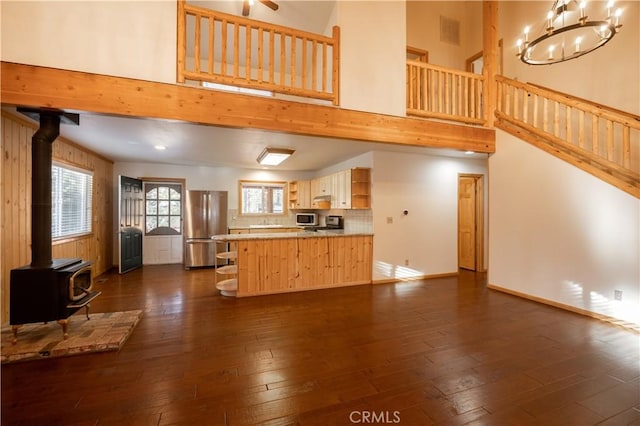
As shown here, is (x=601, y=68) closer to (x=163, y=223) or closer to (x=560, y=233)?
(x=560, y=233)

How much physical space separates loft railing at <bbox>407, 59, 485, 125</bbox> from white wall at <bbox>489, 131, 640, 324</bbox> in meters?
0.66

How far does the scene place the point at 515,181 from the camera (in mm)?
4457

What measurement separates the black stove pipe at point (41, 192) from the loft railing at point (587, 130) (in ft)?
19.6

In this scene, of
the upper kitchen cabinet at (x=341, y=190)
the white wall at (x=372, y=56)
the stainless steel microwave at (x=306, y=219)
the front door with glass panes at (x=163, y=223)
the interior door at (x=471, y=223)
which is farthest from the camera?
the stainless steel microwave at (x=306, y=219)

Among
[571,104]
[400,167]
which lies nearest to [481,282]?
[400,167]

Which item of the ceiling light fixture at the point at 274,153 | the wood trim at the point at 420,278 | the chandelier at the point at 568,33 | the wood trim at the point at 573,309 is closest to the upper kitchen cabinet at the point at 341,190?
the ceiling light fixture at the point at 274,153

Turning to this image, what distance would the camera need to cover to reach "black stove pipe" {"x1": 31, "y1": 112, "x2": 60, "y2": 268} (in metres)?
2.73

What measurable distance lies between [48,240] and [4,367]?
1.13 meters

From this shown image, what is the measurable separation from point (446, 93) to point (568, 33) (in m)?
2.77

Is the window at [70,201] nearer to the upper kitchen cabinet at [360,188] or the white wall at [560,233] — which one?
the upper kitchen cabinet at [360,188]

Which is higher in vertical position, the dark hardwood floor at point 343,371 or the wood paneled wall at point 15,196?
the wood paneled wall at point 15,196

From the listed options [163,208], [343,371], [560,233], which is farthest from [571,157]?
[163,208]

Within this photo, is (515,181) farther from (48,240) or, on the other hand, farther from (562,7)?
(48,240)

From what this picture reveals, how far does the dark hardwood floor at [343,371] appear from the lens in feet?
6.04
